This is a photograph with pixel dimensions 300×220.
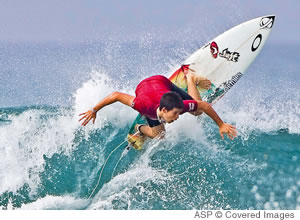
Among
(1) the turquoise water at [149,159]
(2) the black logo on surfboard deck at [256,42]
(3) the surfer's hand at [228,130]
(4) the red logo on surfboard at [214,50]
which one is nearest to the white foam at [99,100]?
(1) the turquoise water at [149,159]

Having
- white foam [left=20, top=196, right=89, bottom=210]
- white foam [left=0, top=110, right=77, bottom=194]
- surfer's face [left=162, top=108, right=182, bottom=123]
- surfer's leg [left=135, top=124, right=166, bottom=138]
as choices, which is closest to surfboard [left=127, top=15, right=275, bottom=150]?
surfer's leg [left=135, top=124, right=166, bottom=138]

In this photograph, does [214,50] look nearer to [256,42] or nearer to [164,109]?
[256,42]

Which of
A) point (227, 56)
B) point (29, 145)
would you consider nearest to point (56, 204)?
point (29, 145)

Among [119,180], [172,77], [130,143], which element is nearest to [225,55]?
[172,77]

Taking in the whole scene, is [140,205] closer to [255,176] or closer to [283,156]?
[255,176]

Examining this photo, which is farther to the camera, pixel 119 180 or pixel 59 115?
pixel 59 115

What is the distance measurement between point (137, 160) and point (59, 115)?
7.28 ft

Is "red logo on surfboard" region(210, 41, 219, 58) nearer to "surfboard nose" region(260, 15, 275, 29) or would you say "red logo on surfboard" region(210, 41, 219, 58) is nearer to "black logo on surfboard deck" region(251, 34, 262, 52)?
"black logo on surfboard deck" region(251, 34, 262, 52)

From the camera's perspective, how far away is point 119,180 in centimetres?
583

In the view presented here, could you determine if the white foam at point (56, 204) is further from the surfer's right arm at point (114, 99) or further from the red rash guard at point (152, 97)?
the red rash guard at point (152, 97)

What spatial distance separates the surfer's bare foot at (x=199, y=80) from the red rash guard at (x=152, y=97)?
1.34 meters

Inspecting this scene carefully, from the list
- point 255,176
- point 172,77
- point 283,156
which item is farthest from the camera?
point 172,77

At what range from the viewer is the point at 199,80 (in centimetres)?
682

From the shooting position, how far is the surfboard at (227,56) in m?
7.13
